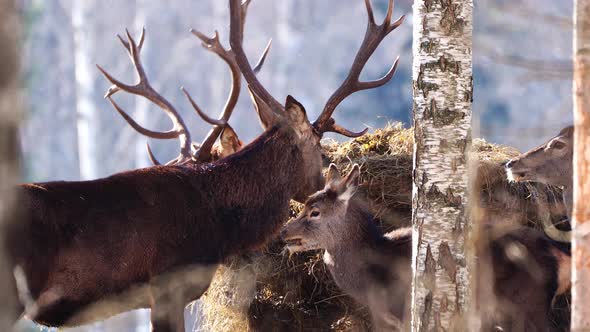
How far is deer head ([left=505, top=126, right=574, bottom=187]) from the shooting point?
6.59m

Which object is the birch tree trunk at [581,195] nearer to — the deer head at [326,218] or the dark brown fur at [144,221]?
the deer head at [326,218]

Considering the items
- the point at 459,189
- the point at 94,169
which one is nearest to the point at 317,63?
the point at 94,169

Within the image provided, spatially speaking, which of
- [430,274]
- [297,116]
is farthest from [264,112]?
[430,274]

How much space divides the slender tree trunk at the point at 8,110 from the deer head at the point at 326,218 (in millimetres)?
4064

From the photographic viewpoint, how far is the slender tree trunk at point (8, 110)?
8.22ft

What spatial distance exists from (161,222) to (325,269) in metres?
1.70

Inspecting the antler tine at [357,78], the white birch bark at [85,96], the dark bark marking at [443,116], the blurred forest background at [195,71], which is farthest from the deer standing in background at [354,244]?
the blurred forest background at [195,71]

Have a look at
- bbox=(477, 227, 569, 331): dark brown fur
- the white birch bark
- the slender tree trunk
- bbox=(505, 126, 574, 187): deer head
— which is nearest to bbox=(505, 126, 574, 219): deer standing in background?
bbox=(505, 126, 574, 187): deer head

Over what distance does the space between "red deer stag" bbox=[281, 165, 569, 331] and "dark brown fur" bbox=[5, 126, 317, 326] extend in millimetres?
358

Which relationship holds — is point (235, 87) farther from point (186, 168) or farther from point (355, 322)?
point (355, 322)

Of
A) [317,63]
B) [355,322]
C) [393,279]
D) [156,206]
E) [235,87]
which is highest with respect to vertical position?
[317,63]

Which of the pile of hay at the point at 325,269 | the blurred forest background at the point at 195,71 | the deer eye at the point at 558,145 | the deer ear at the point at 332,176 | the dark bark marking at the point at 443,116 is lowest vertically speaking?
the pile of hay at the point at 325,269

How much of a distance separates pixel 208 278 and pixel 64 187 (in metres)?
1.25

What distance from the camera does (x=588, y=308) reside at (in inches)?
146
